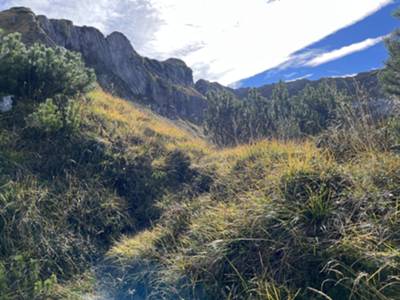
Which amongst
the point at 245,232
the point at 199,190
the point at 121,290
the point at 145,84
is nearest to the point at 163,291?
the point at 121,290

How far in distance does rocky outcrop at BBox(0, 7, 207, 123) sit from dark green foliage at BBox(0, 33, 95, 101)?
3.81 m

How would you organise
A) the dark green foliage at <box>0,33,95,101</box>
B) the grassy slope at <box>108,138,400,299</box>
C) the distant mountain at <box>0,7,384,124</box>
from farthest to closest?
1. the distant mountain at <box>0,7,384,124</box>
2. the dark green foliage at <box>0,33,95,101</box>
3. the grassy slope at <box>108,138,400,299</box>

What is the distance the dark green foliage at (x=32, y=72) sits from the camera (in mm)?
6742

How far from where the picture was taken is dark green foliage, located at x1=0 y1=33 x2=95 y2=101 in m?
6.74

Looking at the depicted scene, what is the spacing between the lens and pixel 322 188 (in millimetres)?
3584

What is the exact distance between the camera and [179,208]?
5281 millimetres

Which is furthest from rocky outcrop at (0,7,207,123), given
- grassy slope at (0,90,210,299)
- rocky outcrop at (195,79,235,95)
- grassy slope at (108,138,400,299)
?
rocky outcrop at (195,79,235,95)

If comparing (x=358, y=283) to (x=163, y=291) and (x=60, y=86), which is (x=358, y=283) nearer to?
(x=163, y=291)

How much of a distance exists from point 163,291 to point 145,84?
174ft

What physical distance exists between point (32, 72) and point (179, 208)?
14.4 feet

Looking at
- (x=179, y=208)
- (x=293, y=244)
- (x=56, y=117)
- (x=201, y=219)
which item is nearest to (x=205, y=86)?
(x=56, y=117)

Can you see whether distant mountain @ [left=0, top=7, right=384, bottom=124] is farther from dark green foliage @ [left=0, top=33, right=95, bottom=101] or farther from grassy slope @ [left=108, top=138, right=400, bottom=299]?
dark green foliage @ [left=0, top=33, right=95, bottom=101]

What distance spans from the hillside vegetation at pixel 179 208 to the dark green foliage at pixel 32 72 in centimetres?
2

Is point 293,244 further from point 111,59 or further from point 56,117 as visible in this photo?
point 111,59
